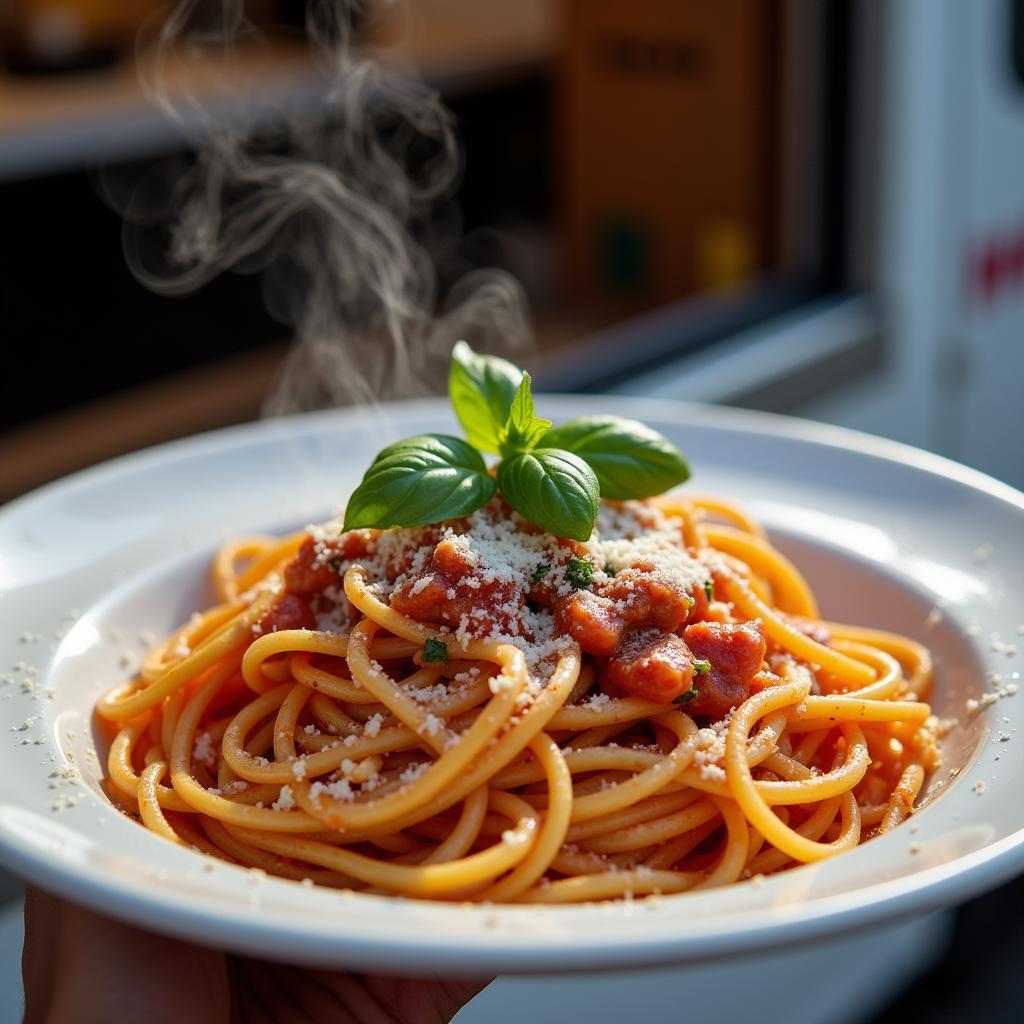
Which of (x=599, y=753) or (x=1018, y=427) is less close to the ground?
(x=599, y=753)

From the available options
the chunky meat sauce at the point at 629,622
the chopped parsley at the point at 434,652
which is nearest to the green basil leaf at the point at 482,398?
the chunky meat sauce at the point at 629,622

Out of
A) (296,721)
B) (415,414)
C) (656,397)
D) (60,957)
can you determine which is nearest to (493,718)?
(296,721)

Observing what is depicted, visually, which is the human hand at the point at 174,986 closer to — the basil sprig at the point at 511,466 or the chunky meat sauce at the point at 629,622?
the chunky meat sauce at the point at 629,622

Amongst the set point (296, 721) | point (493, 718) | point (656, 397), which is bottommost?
point (656, 397)

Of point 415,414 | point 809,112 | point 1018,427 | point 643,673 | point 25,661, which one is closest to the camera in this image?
point 643,673

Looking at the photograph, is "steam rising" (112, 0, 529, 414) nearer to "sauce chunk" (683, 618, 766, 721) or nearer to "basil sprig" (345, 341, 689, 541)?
"basil sprig" (345, 341, 689, 541)

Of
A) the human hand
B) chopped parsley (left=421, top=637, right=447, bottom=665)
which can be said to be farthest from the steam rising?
the human hand

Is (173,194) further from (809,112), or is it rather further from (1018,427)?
(1018,427)
